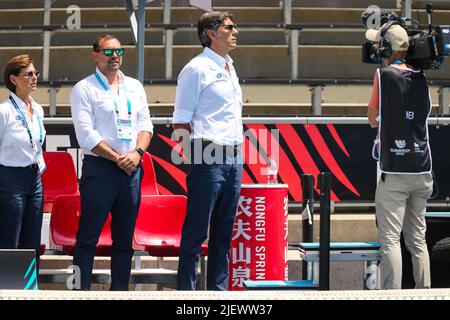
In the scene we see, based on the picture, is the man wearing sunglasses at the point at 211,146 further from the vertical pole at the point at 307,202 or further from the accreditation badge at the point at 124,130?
the vertical pole at the point at 307,202

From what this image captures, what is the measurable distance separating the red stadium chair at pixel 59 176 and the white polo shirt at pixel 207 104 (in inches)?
75.2

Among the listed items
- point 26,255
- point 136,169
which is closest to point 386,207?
point 136,169

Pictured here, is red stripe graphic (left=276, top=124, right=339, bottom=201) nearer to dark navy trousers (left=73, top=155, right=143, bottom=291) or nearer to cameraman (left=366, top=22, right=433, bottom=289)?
cameraman (left=366, top=22, right=433, bottom=289)

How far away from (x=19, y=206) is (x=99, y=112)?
33.0 inches

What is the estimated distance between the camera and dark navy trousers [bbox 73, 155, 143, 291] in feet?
20.7

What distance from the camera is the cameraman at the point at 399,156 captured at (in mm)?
6285

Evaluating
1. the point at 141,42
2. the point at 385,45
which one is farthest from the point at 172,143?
the point at 385,45

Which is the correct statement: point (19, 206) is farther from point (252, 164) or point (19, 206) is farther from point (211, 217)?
point (252, 164)

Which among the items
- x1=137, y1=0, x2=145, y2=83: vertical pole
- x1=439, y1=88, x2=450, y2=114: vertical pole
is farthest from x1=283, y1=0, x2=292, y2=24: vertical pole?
x1=137, y1=0, x2=145, y2=83: vertical pole

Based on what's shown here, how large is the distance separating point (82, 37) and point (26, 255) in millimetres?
11692

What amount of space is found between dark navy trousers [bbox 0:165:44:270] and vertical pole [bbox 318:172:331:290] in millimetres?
1949

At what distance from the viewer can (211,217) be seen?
21.2ft

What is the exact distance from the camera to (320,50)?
48.9 feet
